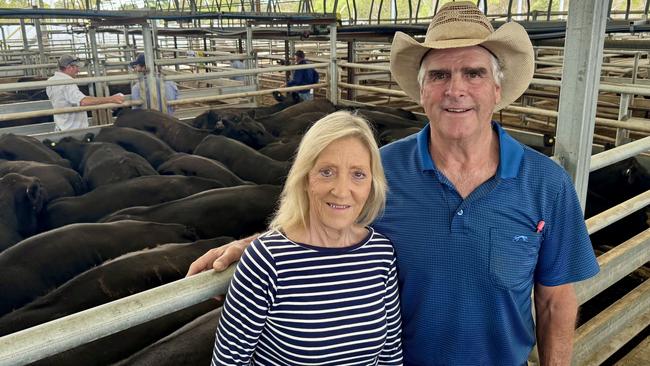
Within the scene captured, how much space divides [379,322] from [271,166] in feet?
15.3

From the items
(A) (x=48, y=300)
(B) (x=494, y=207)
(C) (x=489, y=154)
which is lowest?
(A) (x=48, y=300)

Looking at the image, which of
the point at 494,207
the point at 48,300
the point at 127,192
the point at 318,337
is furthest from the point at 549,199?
the point at 127,192

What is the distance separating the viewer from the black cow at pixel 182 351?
273cm

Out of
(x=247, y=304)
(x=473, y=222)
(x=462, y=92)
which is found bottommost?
(x=247, y=304)

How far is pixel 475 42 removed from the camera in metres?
1.90

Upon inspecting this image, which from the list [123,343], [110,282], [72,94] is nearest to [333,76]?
[72,94]

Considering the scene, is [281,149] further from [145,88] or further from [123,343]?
[123,343]

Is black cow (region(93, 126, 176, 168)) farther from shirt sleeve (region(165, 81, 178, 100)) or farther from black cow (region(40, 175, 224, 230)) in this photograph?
shirt sleeve (region(165, 81, 178, 100))

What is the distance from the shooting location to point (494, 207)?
190cm

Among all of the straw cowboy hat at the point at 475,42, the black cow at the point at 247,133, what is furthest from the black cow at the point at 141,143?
the straw cowboy hat at the point at 475,42

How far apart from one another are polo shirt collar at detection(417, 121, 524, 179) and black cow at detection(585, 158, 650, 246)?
3.32 meters

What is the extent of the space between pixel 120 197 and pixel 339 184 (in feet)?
13.3

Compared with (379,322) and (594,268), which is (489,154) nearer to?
(594,268)

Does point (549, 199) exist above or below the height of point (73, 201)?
above
